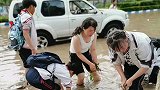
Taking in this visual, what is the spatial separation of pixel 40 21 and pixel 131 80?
274 inches

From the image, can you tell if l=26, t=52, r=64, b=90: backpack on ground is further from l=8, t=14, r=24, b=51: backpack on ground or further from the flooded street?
the flooded street

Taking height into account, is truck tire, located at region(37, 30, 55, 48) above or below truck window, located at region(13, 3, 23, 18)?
below

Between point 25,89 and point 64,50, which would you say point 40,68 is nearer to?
point 25,89

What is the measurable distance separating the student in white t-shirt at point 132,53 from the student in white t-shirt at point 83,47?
1280 mm

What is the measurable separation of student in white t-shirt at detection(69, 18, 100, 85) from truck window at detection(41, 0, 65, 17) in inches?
191

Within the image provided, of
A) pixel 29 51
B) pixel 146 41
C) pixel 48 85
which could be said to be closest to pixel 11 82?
pixel 29 51

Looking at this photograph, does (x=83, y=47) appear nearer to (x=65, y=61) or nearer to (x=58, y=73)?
(x=58, y=73)

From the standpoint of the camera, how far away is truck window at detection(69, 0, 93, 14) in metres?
11.1

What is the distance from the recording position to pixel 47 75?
454 cm

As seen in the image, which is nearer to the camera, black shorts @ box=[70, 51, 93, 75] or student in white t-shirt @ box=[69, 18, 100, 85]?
student in white t-shirt @ box=[69, 18, 100, 85]

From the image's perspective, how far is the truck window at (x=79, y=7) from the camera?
36.4 ft

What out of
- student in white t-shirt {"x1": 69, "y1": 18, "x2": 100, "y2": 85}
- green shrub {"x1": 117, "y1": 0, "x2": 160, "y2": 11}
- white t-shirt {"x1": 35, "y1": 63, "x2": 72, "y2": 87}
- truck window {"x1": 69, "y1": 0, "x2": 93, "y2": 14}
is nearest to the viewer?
white t-shirt {"x1": 35, "y1": 63, "x2": 72, "y2": 87}

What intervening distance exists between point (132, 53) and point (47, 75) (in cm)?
128

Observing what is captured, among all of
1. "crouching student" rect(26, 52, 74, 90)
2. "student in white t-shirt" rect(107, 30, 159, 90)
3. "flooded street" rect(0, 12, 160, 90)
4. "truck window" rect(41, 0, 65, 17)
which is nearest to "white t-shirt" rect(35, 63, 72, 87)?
"crouching student" rect(26, 52, 74, 90)
